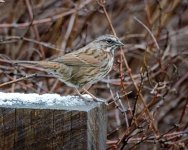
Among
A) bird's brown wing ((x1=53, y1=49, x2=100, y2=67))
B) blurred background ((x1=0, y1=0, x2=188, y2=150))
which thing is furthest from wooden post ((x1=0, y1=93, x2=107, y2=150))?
blurred background ((x1=0, y1=0, x2=188, y2=150))

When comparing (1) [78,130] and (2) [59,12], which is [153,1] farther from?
(1) [78,130]

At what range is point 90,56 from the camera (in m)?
4.52

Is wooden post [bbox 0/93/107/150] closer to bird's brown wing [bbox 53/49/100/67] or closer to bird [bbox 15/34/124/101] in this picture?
bird [bbox 15/34/124/101]

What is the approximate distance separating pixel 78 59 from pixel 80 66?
58 mm

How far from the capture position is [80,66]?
4.41 metres

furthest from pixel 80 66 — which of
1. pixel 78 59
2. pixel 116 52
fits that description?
pixel 116 52

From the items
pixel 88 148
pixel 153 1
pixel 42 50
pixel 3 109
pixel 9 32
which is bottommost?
Answer: pixel 88 148

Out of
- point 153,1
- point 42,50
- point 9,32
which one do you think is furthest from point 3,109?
point 153,1

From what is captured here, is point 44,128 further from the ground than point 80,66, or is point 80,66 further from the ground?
point 80,66

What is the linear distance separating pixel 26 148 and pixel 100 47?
7.45 ft

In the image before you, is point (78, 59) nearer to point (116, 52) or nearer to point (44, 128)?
point (44, 128)

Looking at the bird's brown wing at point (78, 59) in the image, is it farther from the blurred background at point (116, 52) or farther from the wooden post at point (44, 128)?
the wooden post at point (44, 128)

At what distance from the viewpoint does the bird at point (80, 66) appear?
14.0 feet

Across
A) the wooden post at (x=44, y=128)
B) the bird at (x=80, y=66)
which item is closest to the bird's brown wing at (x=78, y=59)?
the bird at (x=80, y=66)
